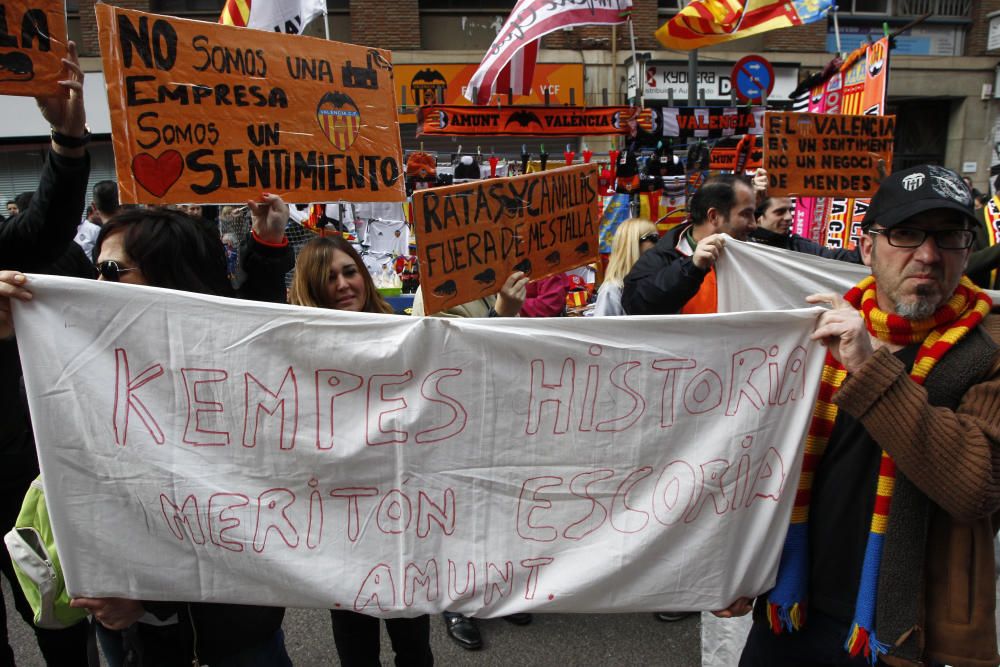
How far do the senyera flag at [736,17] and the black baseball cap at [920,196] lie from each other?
Result: 18.7 feet

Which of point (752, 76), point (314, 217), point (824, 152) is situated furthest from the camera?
point (752, 76)

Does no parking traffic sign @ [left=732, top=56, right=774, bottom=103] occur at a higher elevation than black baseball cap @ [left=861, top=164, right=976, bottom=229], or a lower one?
higher

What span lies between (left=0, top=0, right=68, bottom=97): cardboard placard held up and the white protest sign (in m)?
2.23

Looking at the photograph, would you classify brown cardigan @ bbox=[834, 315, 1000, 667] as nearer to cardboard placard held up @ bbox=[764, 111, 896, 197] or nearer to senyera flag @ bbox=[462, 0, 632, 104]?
cardboard placard held up @ bbox=[764, 111, 896, 197]

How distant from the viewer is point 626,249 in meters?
4.15

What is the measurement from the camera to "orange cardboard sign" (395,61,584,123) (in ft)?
45.2

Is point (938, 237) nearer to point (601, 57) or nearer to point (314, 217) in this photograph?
point (314, 217)

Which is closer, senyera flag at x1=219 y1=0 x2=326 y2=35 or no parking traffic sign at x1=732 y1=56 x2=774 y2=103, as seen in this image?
senyera flag at x1=219 y1=0 x2=326 y2=35

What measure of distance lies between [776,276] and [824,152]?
8.33 feet

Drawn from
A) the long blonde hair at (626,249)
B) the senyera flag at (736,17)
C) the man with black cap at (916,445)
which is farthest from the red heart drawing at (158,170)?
the senyera flag at (736,17)

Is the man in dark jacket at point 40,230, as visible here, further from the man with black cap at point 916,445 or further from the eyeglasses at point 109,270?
the man with black cap at point 916,445

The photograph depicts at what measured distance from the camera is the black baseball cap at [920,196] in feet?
4.84

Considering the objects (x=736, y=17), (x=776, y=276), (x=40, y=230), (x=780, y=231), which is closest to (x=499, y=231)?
(x=776, y=276)

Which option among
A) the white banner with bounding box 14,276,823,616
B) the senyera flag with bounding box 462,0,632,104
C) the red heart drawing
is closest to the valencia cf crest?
the red heart drawing
